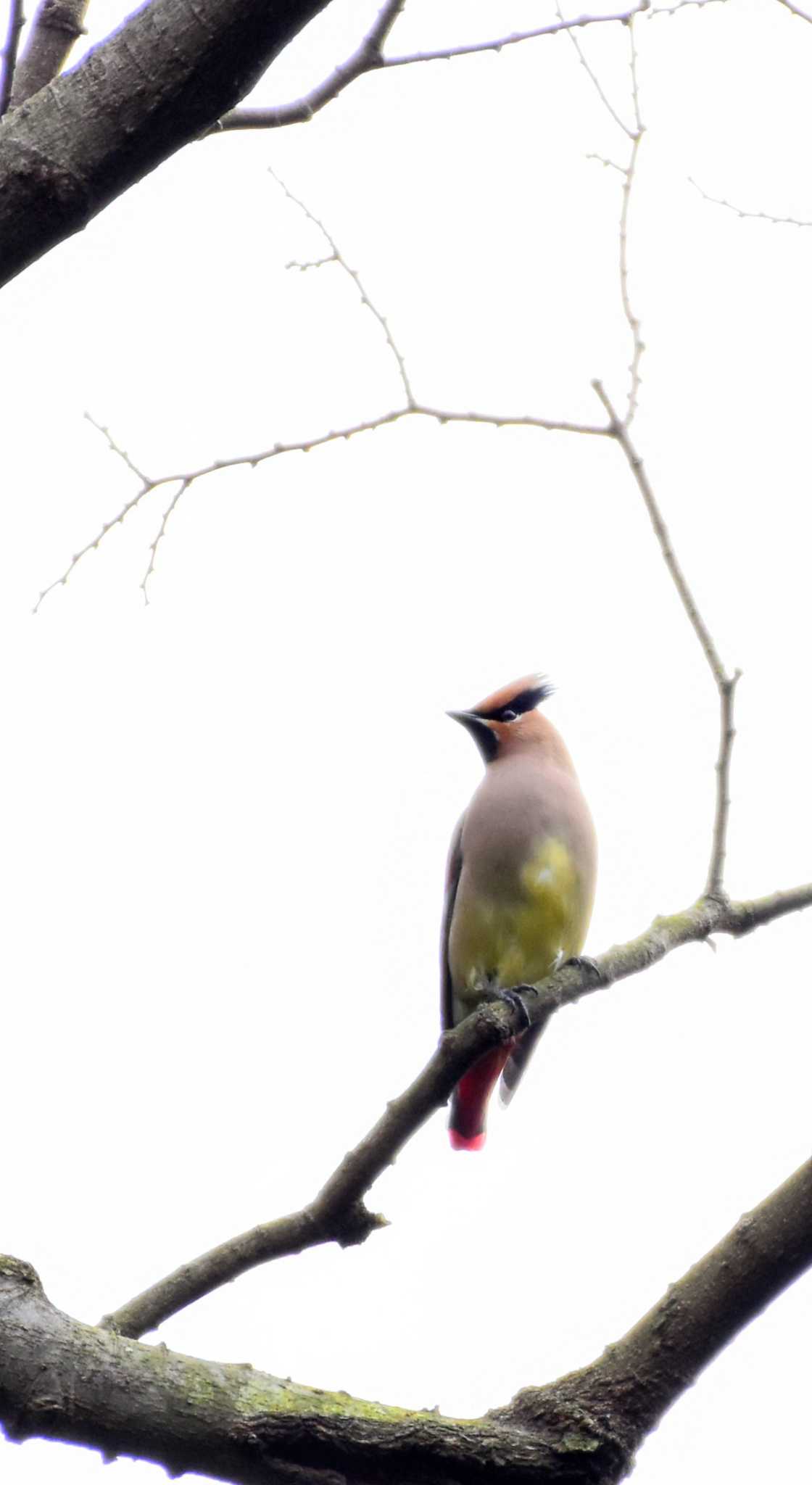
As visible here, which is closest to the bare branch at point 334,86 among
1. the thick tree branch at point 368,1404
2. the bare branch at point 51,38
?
the bare branch at point 51,38

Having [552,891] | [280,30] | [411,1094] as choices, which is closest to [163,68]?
[280,30]

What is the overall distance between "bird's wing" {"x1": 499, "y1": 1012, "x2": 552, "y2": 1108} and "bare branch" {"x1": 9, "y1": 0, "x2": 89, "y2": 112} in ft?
11.8

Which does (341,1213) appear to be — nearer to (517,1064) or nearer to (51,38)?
Result: (51,38)

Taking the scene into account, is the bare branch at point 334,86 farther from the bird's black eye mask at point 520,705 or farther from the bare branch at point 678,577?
the bird's black eye mask at point 520,705

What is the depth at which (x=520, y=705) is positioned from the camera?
5.84 meters

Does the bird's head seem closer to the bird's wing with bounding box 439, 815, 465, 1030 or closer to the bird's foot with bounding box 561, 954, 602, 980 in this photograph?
the bird's wing with bounding box 439, 815, 465, 1030

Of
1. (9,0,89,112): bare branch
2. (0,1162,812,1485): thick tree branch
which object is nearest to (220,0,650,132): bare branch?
(9,0,89,112): bare branch

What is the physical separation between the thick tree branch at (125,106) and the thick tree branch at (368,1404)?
4.49 ft

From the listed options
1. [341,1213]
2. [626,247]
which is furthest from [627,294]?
[341,1213]

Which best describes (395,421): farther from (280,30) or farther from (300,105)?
(280,30)

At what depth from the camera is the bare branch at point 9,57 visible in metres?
2.51

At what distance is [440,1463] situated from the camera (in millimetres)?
2191

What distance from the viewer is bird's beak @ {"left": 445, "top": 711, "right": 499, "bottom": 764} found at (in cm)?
570

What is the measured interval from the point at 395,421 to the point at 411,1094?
1.54 meters
